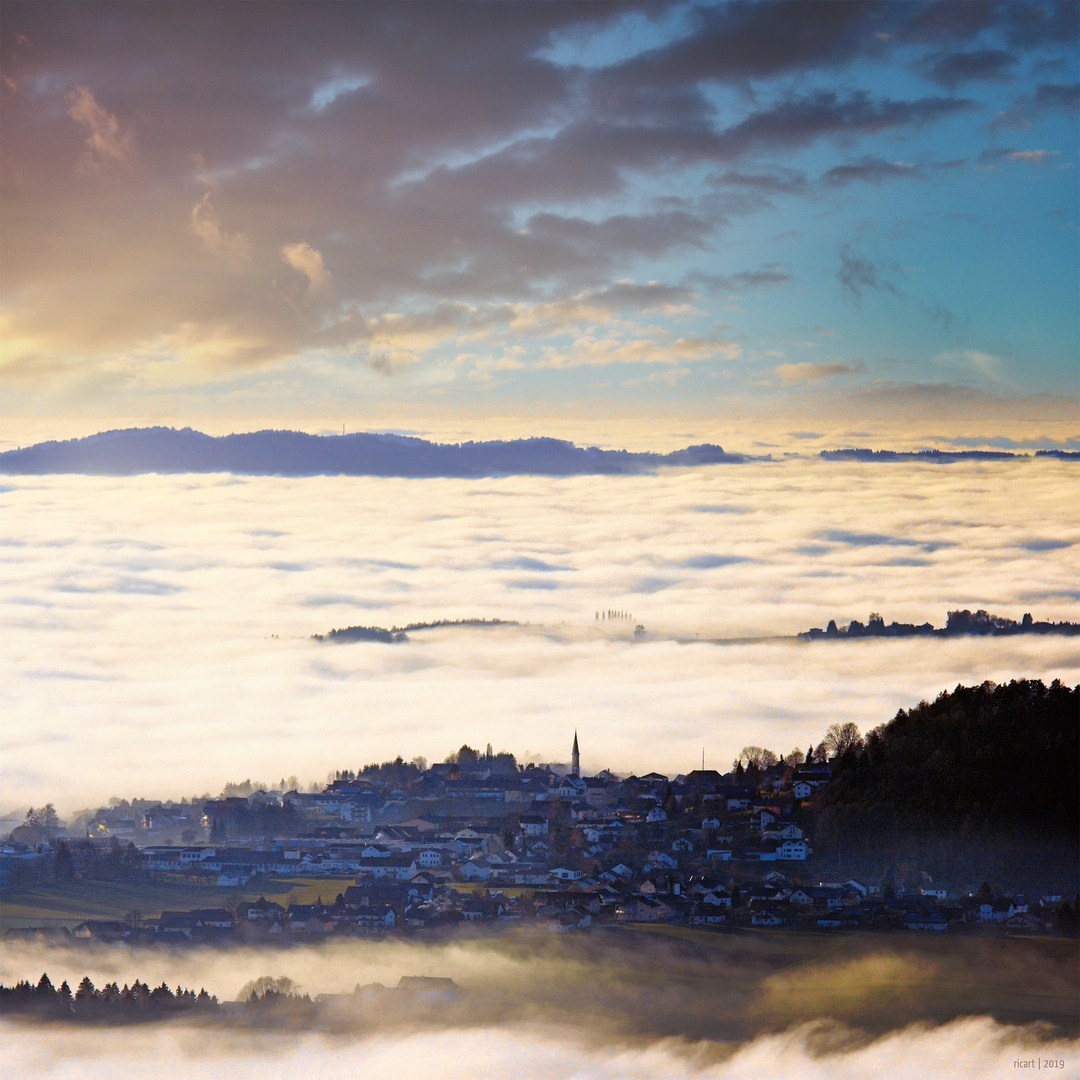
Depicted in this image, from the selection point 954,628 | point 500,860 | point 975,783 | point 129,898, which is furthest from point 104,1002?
point 954,628

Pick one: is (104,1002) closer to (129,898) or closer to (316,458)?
(129,898)

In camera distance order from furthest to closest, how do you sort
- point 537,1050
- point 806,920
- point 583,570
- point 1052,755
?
point 583,570, point 1052,755, point 806,920, point 537,1050

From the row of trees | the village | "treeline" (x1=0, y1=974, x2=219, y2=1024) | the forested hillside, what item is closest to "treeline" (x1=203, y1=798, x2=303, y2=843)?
the village

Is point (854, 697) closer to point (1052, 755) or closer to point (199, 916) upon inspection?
point (1052, 755)

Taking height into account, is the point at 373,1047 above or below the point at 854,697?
below

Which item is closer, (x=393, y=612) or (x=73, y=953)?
(x=73, y=953)

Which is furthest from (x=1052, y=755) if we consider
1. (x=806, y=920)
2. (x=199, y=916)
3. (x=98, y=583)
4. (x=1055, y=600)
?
(x=98, y=583)

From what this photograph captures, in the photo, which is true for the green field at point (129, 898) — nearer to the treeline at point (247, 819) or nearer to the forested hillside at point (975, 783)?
the treeline at point (247, 819)
